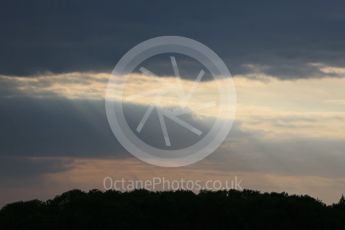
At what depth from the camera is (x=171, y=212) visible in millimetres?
62406

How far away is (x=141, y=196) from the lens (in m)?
66.8

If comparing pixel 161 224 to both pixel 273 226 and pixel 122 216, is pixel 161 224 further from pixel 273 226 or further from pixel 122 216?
pixel 273 226

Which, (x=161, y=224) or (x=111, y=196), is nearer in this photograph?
(x=161, y=224)

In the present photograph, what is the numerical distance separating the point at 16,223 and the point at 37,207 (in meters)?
A: 3.26

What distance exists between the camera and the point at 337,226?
61.7 meters

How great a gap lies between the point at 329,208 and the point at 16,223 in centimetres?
2622

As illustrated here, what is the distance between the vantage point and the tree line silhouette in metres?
61.0

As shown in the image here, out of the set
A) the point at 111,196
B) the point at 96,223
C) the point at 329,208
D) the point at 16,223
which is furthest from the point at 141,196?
the point at 329,208

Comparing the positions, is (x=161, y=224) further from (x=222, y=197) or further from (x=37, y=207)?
(x=37, y=207)

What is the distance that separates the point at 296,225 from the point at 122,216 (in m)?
14.1

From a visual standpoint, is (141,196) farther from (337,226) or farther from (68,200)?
(337,226)

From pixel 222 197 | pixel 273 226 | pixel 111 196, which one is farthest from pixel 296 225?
pixel 111 196

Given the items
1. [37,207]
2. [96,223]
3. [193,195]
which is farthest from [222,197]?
[37,207]

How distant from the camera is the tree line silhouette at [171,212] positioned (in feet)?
200
